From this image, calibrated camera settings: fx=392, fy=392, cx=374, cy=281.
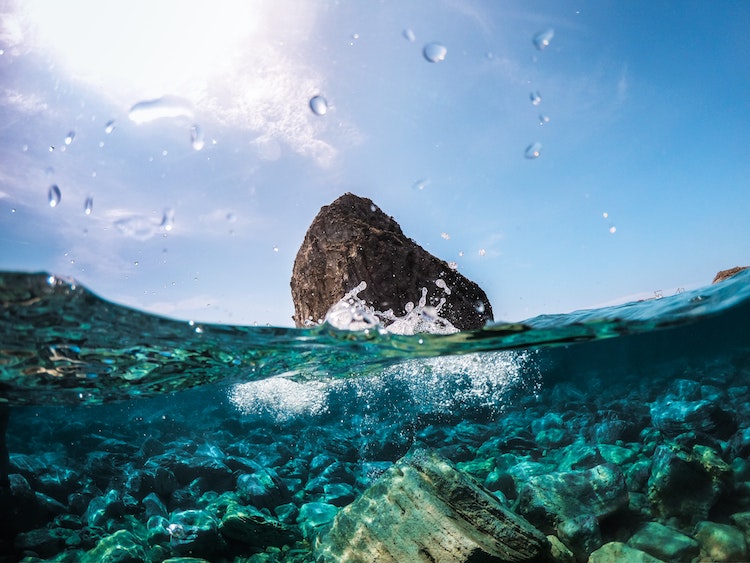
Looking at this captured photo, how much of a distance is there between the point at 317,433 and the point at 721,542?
9648 mm

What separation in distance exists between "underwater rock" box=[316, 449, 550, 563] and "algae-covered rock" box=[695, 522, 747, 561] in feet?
6.59

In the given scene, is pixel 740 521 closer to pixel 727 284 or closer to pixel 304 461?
pixel 727 284

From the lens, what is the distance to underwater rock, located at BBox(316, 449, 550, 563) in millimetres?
4059

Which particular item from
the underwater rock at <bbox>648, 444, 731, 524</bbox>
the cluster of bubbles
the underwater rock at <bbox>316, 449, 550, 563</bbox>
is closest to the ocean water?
the underwater rock at <bbox>648, 444, 731, 524</bbox>

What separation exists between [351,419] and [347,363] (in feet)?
21.1

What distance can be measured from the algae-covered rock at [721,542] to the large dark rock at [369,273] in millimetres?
4456

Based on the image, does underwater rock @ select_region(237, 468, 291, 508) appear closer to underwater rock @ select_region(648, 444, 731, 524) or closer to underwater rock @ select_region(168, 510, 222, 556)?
underwater rock @ select_region(168, 510, 222, 556)

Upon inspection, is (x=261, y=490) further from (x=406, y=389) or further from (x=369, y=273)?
(x=406, y=389)

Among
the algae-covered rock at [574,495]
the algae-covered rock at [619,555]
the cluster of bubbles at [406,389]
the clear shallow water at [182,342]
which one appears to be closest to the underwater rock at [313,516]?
the clear shallow water at [182,342]

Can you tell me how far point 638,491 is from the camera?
242 inches

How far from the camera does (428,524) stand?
431 centimetres

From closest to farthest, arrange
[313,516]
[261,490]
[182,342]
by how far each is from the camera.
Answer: [313,516], [182,342], [261,490]

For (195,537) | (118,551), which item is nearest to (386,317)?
(195,537)

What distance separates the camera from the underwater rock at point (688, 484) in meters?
5.39
